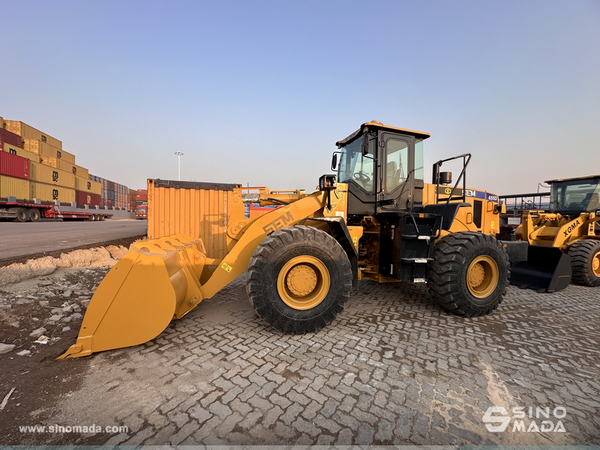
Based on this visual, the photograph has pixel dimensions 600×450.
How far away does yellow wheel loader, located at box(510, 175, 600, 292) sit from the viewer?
5566 mm

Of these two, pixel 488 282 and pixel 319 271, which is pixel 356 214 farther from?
pixel 488 282

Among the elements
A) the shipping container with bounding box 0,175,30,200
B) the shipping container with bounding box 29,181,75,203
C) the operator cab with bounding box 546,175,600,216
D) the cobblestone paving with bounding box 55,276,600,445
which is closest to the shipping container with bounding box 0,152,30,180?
the shipping container with bounding box 0,175,30,200

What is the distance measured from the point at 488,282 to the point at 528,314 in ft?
2.48

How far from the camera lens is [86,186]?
35.1 m

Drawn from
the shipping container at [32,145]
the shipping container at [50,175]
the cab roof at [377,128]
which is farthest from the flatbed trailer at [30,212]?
the cab roof at [377,128]

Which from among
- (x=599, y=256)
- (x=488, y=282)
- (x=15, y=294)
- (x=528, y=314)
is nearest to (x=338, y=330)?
(x=488, y=282)

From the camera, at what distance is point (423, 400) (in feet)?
6.85

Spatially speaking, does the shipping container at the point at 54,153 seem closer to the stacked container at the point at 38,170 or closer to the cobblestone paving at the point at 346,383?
the stacked container at the point at 38,170

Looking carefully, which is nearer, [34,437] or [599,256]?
[34,437]

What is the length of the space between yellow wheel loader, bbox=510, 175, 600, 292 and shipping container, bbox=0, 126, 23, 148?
38.1 metres

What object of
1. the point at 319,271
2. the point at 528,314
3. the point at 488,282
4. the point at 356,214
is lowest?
the point at 528,314

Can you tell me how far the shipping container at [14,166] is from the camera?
846 inches

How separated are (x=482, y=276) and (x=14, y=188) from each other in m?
32.3

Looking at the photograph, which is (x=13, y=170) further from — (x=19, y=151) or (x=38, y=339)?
(x=38, y=339)
